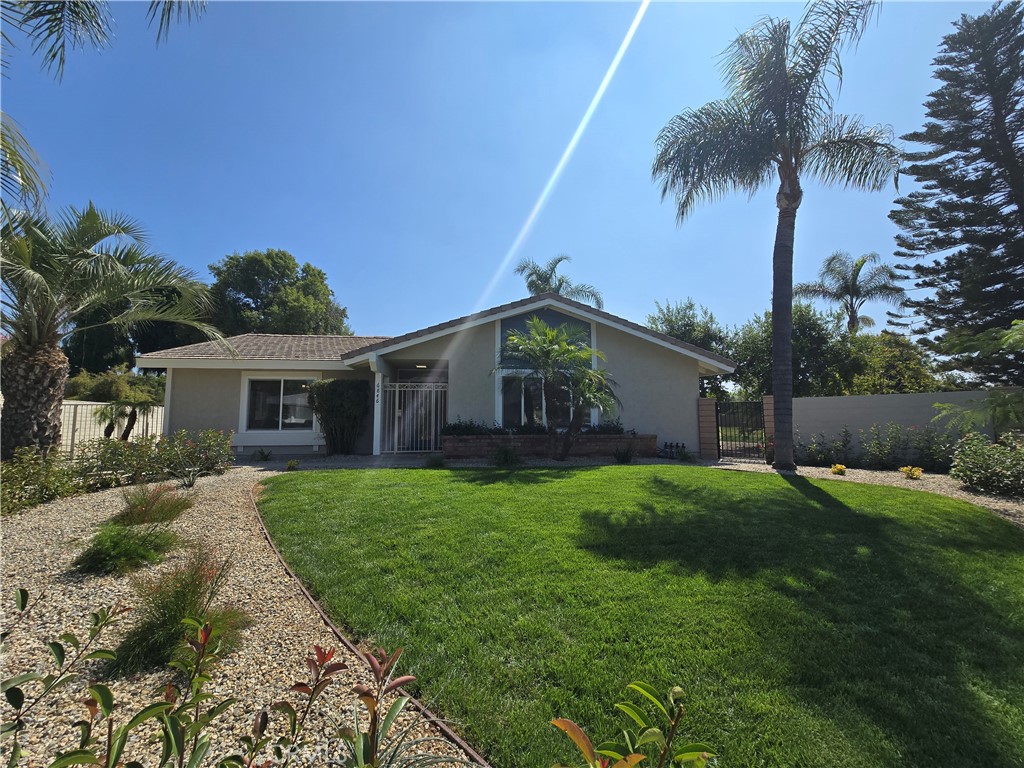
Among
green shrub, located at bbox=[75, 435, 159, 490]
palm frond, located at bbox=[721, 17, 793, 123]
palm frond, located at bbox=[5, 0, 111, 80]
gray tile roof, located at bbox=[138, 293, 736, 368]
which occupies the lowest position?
green shrub, located at bbox=[75, 435, 159, 490]

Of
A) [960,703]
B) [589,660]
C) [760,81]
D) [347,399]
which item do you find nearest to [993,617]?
[960,703]

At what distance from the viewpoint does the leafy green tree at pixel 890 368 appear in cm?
2030

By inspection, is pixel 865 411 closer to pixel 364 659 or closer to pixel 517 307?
pixel 517 307

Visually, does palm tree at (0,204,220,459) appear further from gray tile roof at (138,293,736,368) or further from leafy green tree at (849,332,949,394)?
leafy green tree at (849,332,949,394)

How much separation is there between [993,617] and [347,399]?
1278cm

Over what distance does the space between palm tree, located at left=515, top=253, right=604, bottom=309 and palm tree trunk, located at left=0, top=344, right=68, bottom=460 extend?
19.2 metres

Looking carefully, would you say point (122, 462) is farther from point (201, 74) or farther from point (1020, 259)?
point (1020, 259)

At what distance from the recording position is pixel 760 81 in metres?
9.86

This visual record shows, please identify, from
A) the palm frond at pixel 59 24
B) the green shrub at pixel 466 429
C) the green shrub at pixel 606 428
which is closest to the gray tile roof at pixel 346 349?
the green shrub at pixel 466 429

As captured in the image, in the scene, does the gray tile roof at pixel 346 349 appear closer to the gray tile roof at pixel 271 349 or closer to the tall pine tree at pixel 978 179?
the gray tile roof at pixel 271 349

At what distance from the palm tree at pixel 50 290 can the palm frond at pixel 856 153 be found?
15.0 m

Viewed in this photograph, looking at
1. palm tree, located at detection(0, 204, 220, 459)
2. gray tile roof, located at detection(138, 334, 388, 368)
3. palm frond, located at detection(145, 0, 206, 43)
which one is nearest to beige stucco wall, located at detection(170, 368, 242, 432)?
gray tile roof, located at detection(138, 334, 388, 368)

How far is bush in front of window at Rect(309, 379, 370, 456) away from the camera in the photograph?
41.5 ft

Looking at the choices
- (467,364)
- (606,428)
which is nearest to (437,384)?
(467,364)
